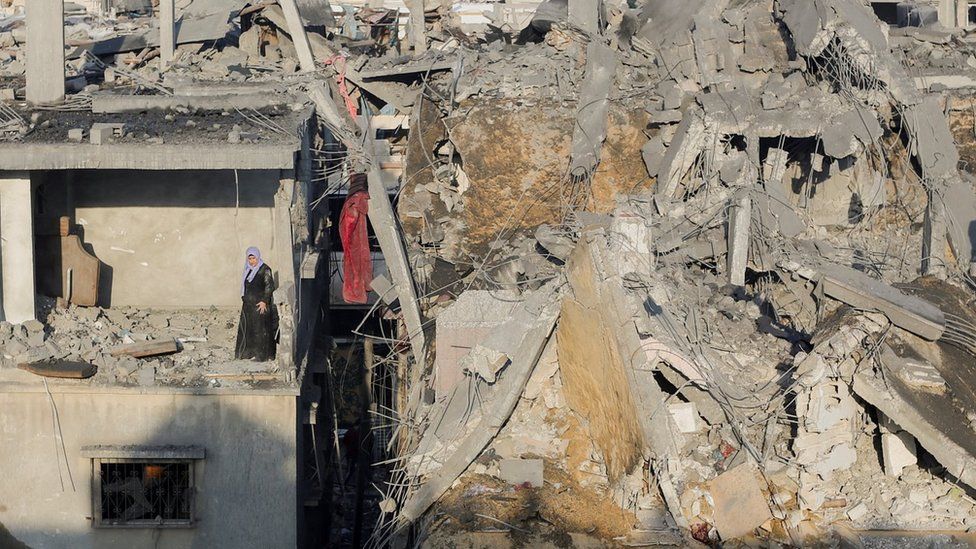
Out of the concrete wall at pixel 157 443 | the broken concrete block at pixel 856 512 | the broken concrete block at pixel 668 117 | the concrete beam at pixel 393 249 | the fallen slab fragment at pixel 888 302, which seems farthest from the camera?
the broken concrete block at pixel 668 117

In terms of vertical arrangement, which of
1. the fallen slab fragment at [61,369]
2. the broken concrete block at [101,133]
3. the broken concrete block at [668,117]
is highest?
the broken concrete block at [101,133]

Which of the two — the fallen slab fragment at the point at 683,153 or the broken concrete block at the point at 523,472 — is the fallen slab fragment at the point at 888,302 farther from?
the fallen slab fragment at the point at 683,153

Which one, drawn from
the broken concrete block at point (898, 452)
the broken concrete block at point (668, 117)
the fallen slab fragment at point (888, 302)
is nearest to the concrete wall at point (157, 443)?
the fallen slab fragment at point (888, 302)

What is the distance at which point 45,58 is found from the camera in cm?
1447

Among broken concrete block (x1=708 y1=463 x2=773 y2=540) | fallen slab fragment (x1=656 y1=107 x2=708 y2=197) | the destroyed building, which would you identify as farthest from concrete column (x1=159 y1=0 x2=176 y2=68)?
broken concrete block (x1=708 y1=463 x2=773 y2=540)

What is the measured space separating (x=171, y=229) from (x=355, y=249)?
211cm

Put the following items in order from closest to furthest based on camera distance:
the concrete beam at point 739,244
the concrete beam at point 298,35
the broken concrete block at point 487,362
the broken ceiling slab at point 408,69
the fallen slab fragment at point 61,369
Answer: the broken concrete block at point 487,362 → the fallen slab fragment at point 61,369 → the concrete beam at point 739,244 → the broken ceiling slab at point 408,69 → the concrete beam at point 298,35

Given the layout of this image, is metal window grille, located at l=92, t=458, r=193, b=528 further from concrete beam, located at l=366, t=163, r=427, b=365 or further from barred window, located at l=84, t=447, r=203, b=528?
concrete beam, located at l=366, t=163, r=427, b=365

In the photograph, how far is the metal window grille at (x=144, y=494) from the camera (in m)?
12.7

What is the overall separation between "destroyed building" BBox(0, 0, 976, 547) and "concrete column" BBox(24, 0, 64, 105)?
47 mm

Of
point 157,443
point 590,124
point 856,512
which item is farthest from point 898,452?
point 590,124

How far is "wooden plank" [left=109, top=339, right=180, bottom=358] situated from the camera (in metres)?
Answer: 12.8

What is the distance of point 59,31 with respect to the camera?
14289 millimetres

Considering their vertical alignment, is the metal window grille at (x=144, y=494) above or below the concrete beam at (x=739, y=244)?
below
